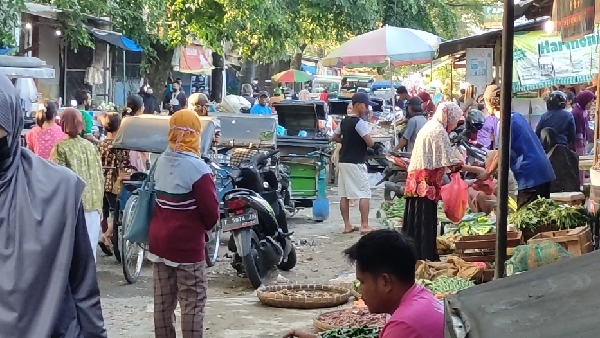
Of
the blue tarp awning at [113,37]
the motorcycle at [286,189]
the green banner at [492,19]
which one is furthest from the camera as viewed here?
the green banner at [492,19]

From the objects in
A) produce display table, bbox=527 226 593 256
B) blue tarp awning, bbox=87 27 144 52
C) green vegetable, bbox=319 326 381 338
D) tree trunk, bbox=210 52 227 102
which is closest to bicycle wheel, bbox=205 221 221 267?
produce display table, bbox=527 226 593 256

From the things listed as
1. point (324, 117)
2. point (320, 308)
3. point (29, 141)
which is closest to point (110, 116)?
point (29, 141)

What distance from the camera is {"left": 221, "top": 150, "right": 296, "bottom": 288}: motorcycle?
32.1 feet

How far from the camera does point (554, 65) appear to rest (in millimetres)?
15211

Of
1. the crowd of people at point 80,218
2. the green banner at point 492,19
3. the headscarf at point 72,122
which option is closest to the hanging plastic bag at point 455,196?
→ the crowd of people at point 80,218

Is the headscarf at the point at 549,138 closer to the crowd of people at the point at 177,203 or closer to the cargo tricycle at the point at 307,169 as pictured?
the crowd of people at the point at 177,203

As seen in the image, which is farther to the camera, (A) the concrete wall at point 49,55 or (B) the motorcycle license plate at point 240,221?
(A) the concrete wall at point 49,55

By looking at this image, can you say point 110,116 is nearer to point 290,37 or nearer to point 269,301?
point 269,301

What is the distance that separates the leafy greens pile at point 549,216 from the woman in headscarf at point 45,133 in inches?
195

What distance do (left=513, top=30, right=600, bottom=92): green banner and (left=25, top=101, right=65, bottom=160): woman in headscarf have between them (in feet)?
25.5

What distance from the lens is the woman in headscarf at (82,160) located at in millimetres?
8648

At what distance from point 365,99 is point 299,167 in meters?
2.29

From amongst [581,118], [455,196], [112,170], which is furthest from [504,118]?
[581,118]

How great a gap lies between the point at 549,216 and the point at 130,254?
4.44 metres
